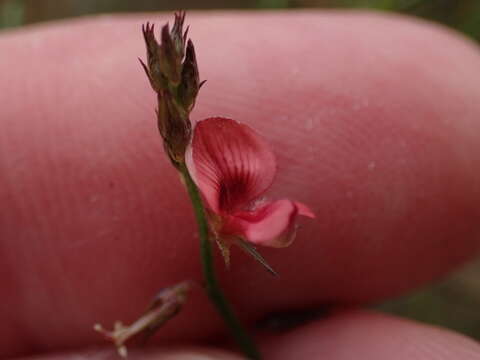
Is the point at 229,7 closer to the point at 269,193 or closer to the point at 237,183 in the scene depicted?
the point at 269,193

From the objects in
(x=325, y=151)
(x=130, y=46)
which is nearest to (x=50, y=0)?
(x=130, y=46)

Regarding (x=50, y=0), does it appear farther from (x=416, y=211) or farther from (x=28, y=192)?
(x=416, y=211)

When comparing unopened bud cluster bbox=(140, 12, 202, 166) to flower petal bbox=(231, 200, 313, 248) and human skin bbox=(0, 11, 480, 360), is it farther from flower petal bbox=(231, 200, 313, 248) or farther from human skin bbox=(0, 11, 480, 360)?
human skin bbox=(0, 11, 480, 360)

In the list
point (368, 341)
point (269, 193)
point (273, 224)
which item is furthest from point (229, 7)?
point (273, 224)

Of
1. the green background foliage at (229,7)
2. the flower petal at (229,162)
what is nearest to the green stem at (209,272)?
the flower petal at (229,162)

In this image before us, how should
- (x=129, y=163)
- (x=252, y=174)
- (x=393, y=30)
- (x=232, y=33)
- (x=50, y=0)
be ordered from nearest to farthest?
(x=252, y=174), (x=129, y=163), (x=232, y=33), (x=393, y=30), (x=50, y=0)

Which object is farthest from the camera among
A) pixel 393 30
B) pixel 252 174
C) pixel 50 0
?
pixel 50 0
